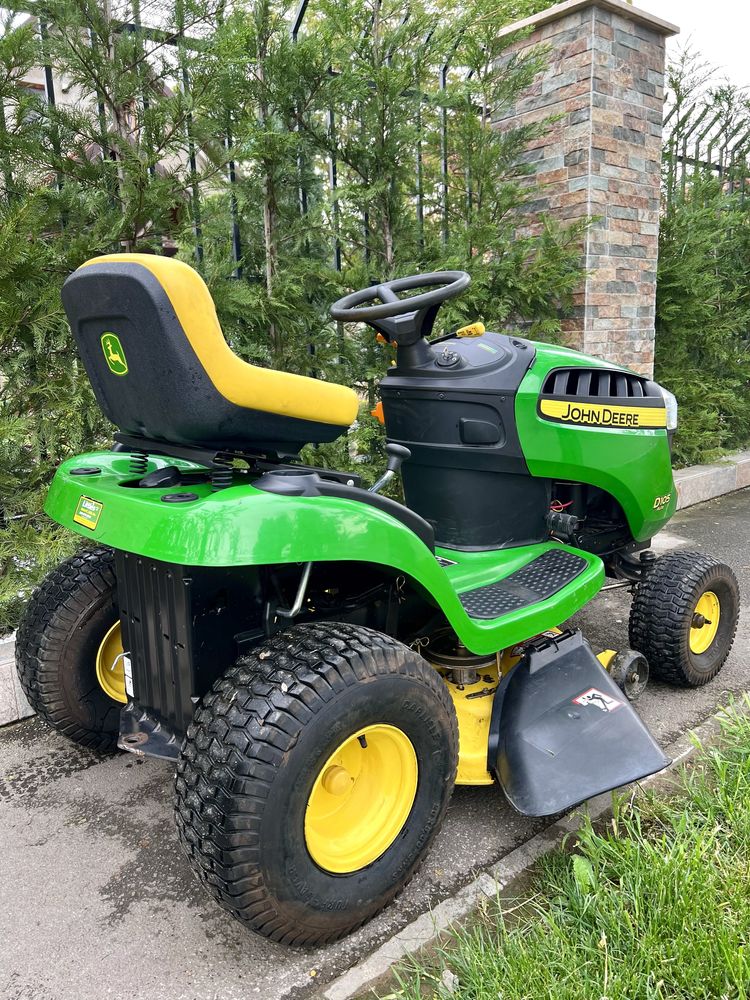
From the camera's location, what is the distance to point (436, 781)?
1.90m

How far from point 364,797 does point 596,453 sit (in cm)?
147

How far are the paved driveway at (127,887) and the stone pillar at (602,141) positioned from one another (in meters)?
3.33

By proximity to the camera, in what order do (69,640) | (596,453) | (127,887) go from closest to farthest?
(127,887) → (69,640) → (596,453)

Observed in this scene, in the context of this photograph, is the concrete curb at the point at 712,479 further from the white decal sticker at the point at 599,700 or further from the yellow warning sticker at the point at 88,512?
the yellow warning sticker at the point at 88,512

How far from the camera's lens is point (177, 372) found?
65.6 inches

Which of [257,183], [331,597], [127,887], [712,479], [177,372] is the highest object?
[257,183]

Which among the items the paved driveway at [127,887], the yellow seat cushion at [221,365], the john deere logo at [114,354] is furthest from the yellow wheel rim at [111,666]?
the yellow seat cushion at [221,365]

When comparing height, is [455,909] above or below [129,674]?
below

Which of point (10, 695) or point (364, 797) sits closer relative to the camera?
point (364, 797)

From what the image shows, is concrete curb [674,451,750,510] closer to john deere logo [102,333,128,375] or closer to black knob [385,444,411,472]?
black knob [385,444,411,472]

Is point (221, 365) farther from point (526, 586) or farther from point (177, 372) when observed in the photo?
point (526, 586)

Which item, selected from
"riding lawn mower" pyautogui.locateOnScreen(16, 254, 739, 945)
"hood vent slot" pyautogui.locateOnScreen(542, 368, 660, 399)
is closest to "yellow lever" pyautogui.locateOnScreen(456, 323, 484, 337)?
"riding lawn mower" pyautogui.locateOnScreen(16, 254, 739, 945)

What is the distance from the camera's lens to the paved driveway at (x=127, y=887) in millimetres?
1733

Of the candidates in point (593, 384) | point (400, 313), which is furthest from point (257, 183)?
point (593, 384)
